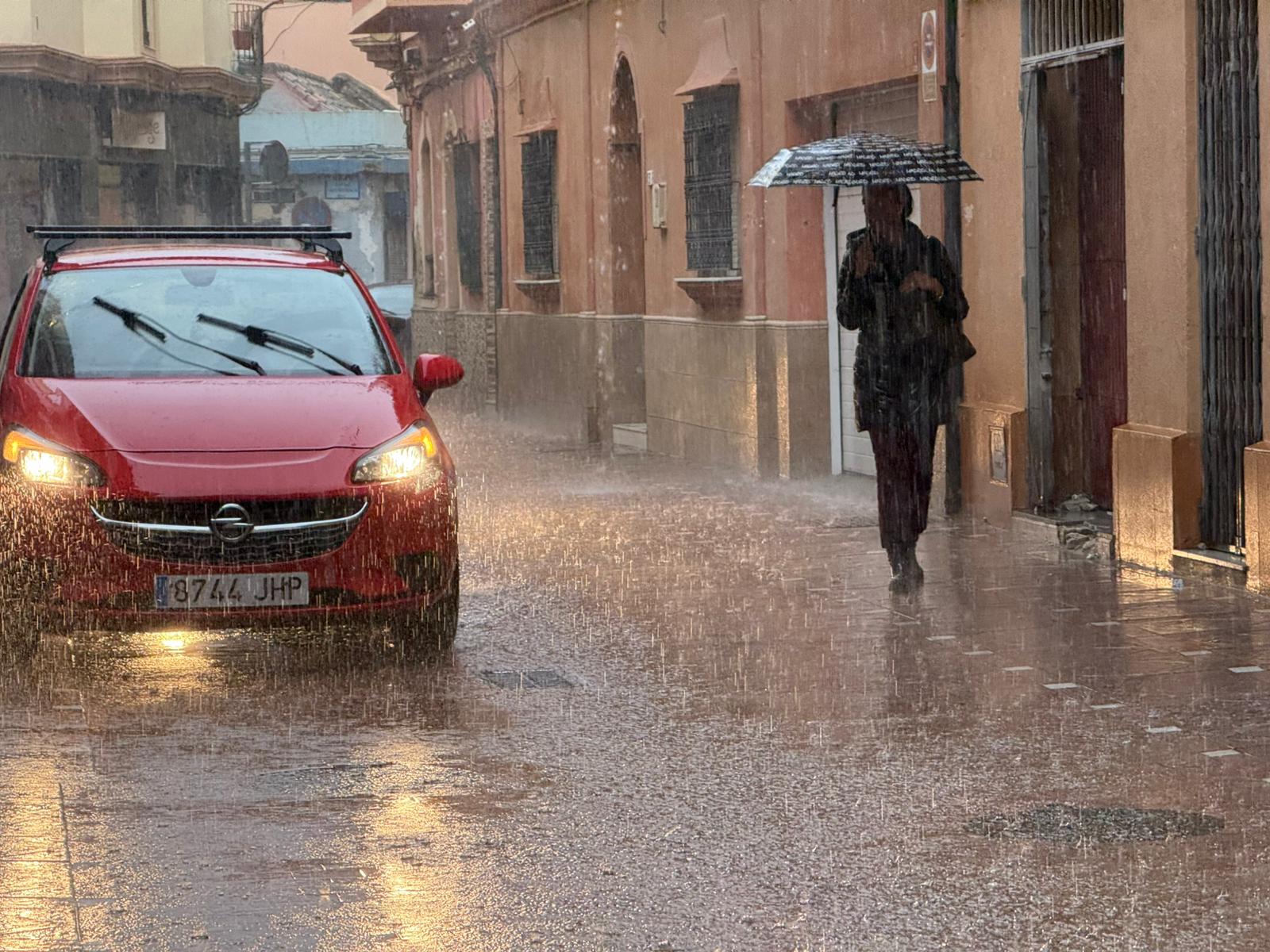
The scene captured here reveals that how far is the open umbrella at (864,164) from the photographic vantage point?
10.9 meters

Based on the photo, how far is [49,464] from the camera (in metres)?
8.06

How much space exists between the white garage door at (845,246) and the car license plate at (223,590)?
25.0 feet

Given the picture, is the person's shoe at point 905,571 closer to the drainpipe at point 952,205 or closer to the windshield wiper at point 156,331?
the drainpipe at point 952,205

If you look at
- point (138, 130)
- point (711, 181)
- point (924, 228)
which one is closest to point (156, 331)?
point (924, 228)

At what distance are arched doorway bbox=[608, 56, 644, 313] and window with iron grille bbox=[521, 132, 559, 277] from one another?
2034 mm

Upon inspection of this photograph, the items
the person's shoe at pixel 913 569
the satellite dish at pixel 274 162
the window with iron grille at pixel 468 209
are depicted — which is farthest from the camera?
the satellite dish at pixel 274 162

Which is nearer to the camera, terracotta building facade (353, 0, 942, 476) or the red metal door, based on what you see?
the red metal door

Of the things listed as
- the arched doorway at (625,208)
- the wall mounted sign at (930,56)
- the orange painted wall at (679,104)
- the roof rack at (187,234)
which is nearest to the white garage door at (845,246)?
the orange painted wall at (679,104)

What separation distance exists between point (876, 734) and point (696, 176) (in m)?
11.3

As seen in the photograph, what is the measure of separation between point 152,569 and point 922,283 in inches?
157

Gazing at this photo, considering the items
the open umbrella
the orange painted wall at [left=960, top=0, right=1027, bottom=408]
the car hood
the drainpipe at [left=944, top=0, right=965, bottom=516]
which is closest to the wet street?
the car hood

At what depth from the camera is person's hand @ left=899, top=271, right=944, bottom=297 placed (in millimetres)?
10125

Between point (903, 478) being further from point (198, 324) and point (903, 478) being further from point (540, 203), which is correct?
point (540, 203)

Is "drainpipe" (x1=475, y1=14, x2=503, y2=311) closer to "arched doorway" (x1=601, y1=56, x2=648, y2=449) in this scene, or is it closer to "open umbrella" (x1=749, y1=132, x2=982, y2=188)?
"arched doorway" (x1=601, y1=56, x2=648, y2=449)
